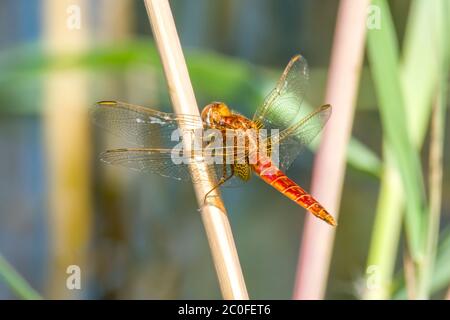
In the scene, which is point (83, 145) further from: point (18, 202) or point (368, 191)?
point (368, 191)

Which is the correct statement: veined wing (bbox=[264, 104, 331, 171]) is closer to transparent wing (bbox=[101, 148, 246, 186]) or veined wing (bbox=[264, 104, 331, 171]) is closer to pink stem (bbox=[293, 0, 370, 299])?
pink stem (bbox=[293, 0, 370, 299])

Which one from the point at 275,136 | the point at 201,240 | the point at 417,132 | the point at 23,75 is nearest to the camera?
the point at 275,136

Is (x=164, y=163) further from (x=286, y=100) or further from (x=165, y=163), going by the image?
(x=286, y=100)

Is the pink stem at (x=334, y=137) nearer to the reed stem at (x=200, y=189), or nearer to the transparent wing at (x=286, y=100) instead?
the transparent wing at (x=286, y=100)

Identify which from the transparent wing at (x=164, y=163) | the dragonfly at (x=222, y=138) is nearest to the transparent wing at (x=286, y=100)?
the dragonfly at (x=222, y=138)

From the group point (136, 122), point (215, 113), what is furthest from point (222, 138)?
point (136, 122)
